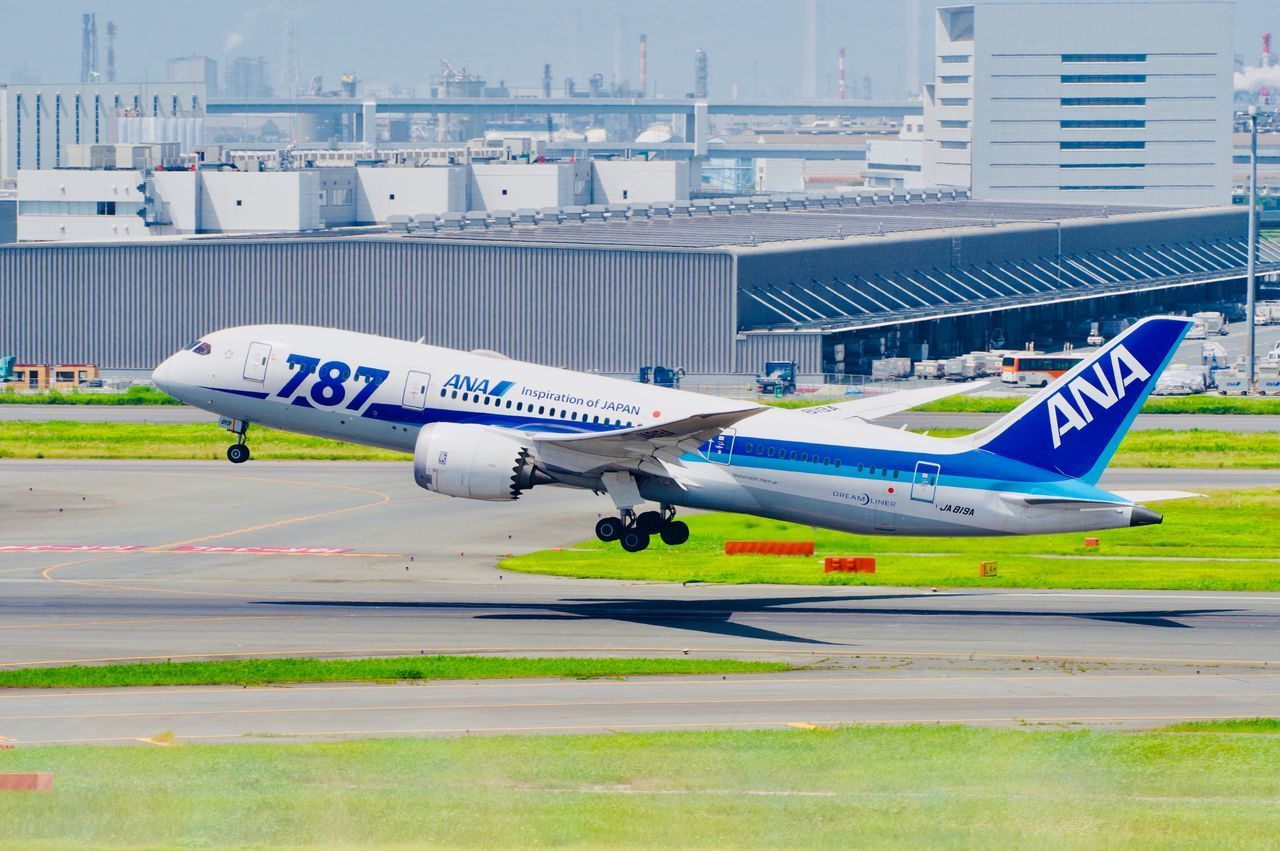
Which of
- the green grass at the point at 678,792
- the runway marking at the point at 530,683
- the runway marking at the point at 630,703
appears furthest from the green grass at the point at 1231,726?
the runway marking at the point at 530,683

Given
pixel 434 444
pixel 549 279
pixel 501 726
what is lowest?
pixel 501 726

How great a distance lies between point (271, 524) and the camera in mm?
85312

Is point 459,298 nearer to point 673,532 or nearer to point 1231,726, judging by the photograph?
point 673,532

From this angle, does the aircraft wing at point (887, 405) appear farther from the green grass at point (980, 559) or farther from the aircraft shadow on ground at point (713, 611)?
the aircraft shadow on ground at point (713, 611)

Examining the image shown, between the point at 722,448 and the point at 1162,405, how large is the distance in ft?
259

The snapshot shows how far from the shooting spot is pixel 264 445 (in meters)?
112

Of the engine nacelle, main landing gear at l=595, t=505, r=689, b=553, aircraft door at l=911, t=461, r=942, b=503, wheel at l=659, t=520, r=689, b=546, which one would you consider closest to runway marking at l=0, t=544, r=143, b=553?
the engine nacelle

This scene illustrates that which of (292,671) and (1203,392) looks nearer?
(292,671)

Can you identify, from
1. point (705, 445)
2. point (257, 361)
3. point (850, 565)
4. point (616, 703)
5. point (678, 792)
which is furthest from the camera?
point (850, 565)

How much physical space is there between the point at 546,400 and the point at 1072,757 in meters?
25.9

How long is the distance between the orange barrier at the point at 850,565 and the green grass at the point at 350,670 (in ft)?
58.7

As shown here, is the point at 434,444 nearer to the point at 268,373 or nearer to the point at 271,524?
the point at 268,373

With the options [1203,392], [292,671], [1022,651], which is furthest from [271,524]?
[1203,392]

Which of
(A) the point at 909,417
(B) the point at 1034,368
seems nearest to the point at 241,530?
(A) the point at 909,417
